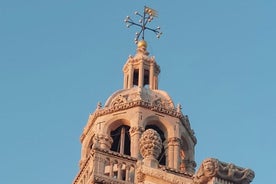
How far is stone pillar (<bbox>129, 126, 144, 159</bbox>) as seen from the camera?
91.0 feet

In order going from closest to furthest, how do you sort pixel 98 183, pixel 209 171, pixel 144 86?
pixel 209 171 < pixel 98 183 < pixel 144 86

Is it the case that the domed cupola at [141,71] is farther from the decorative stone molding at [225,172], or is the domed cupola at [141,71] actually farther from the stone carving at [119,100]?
the decorative stone molding at [225,172]

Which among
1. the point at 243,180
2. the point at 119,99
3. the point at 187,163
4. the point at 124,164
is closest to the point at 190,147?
the point at 187,163

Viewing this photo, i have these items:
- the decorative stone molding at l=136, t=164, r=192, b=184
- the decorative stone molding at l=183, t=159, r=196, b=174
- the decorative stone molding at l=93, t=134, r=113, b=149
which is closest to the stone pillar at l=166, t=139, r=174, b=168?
the decorative stone molding at l=183, t=159, r=196, b=174

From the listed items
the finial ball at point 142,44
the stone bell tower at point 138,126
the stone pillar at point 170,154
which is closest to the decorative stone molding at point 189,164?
the stone bell tower at point 138,126

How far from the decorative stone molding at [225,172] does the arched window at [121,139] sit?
42.0ft

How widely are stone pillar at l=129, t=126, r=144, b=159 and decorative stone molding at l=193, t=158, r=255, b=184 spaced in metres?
11.3

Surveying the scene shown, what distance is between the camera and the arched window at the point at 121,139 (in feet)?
96.7

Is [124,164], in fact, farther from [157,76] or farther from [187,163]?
[157,76]

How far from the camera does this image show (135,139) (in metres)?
28.3

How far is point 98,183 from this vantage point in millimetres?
24391

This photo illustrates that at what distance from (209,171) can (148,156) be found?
5160 mm

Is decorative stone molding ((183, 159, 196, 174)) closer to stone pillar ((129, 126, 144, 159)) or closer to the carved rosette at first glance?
stone pillar ((129, 126, 144, 159))

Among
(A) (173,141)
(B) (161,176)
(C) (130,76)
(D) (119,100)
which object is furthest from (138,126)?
(B) (161,176)
